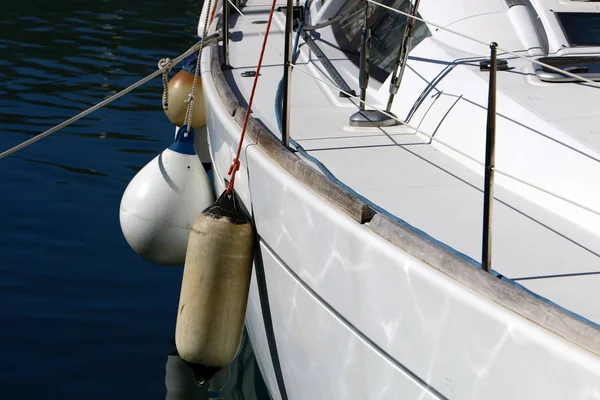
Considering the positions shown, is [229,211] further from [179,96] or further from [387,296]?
[179,96]

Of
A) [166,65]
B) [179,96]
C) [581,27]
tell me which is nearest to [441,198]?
[581,27]

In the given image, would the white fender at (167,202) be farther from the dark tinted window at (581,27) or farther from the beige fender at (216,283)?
the dark tinted window at (581,27)

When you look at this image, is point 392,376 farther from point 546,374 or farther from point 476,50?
point 476,50

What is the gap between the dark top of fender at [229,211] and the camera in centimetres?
321

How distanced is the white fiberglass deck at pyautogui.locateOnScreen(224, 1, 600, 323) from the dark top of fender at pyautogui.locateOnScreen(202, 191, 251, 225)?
0.33 m

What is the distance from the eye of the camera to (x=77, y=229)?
18.9 ft

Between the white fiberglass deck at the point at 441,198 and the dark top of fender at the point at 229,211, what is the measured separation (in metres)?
0.33

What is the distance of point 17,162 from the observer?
6789 mm

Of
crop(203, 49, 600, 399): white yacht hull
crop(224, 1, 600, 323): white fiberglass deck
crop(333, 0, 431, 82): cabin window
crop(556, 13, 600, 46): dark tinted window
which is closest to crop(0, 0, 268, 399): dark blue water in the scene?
crop(203, 49, 600, 399): white yacht hull

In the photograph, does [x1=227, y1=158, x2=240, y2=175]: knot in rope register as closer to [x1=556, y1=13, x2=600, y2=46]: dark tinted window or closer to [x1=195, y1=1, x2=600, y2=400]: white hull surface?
Answer: [x1=195, y1=1, x2=600, y2=400]: white hull surface

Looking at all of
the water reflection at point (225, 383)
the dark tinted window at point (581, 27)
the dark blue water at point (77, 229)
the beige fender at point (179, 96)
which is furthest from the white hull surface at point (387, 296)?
the beige fender at point (179, 96)

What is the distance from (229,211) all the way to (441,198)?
0.84 m

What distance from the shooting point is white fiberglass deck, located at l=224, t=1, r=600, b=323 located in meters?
2.30

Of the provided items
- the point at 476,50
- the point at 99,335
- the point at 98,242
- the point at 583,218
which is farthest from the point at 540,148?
the point at 98,242
